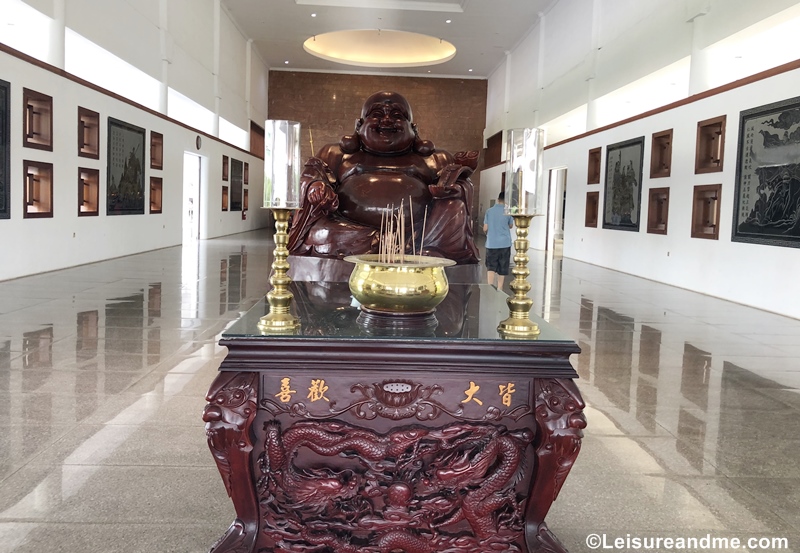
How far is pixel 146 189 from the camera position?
1087 cm

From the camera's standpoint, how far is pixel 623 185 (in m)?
10.2

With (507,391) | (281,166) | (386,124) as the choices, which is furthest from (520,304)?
(386,124)

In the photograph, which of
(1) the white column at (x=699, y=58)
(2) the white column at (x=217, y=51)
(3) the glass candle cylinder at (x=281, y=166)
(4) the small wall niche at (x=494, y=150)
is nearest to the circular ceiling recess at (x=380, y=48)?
(4) the small wall niche at (x=494, y=150)

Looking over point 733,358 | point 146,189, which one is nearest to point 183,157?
point 146,189

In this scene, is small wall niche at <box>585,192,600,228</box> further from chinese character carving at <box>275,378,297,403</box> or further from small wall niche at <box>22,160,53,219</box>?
chinese character carving at <box>275,378,297,403</box>

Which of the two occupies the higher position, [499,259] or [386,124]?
[386,124]

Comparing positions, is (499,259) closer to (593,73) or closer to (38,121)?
(38,121)

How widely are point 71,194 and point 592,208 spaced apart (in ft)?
28.1

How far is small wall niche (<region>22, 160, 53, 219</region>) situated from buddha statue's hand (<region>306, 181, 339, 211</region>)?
5.13 m

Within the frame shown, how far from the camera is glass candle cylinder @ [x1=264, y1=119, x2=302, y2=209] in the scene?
1822 mm

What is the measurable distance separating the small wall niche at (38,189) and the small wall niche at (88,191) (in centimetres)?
89

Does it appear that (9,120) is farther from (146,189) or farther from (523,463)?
(523,463)

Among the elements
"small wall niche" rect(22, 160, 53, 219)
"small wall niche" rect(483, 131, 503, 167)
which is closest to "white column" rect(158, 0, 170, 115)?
"small wall niche" rect(22, 160, 53, 219)

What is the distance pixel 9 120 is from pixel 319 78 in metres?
15.7
